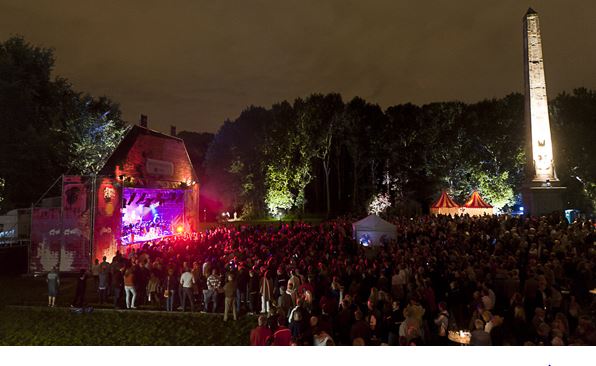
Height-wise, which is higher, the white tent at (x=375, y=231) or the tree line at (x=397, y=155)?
the tree line at (x=397, y=155)

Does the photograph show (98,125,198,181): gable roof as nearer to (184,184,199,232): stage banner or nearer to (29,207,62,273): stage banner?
(184,184,199,232): stage banner

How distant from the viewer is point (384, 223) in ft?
53.7

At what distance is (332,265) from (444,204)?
2011 centimetres

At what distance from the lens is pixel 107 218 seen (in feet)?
52.7

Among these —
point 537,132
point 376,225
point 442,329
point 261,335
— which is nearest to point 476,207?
point 537,132

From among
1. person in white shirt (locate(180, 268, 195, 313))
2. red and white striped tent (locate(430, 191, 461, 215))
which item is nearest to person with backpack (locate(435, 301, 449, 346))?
person in white shirt (locate(180, 268, 195, 313))

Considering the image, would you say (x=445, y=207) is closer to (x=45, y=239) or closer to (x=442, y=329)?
(x=442, y=329)

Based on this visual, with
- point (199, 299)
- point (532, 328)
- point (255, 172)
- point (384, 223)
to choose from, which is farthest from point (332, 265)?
point (255, 172)

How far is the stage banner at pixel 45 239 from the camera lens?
15.4 meters

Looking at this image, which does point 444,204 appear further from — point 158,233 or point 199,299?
point 199,299

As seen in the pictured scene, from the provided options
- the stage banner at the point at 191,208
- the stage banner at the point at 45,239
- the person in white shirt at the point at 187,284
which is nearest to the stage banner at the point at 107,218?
the stage banner at the point at 45,239

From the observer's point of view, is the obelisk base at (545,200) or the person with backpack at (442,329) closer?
the person with backpack at (442,329)

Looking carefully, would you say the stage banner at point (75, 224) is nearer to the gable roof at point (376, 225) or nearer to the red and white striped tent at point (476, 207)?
the gable roof at point (376, 225)

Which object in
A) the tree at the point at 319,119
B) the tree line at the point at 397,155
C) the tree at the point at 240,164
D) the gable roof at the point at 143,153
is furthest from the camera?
the tree at the point at 240,164
